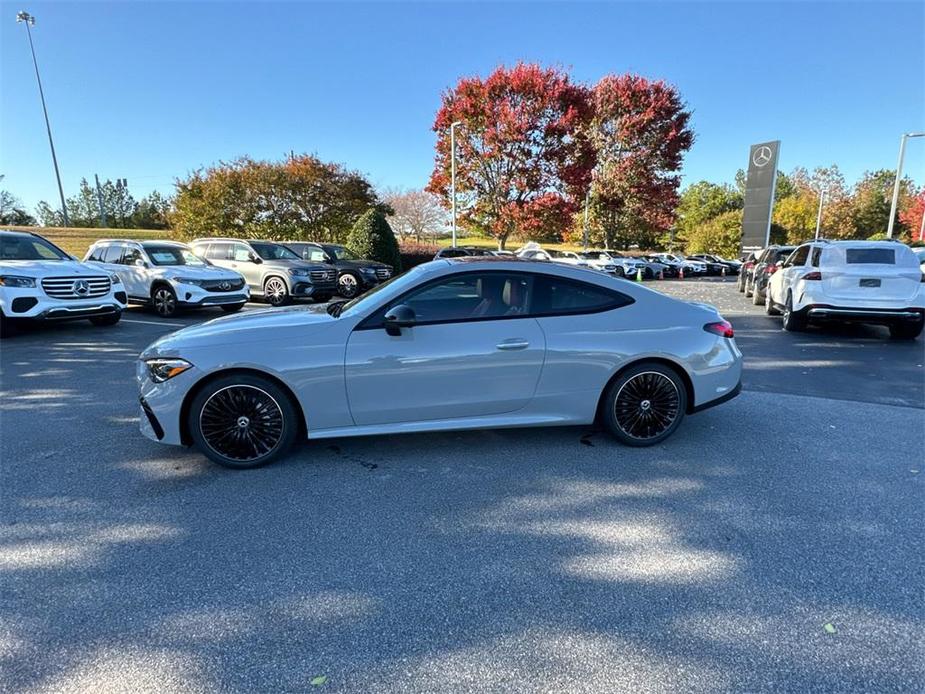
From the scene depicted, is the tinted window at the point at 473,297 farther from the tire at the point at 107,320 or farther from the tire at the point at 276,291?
the tire at the point at 276,291

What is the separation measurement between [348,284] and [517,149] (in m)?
13.9

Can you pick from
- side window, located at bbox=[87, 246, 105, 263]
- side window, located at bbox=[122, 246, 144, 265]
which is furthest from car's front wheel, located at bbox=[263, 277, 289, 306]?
side window, located at bbox=[87, 246, 105, 263]

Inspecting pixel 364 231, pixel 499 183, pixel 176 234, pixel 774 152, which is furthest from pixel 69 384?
pixel 774 152

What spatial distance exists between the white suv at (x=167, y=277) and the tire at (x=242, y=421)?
7.85 m

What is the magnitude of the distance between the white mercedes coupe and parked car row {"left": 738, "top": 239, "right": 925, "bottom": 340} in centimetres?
584

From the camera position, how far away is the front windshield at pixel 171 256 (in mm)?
10875

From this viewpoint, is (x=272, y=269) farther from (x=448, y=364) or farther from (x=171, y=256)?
(x=448, y=364)

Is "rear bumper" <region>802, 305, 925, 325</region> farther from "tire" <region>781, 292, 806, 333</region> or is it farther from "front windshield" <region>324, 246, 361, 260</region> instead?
"front windshield" <region>324, 246, 361, 260</region>

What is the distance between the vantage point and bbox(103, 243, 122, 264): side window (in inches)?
440

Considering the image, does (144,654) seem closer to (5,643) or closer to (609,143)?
(5,643)

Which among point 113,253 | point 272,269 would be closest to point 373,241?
point 272,269

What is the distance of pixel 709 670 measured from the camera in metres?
1.97

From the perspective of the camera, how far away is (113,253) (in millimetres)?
11258

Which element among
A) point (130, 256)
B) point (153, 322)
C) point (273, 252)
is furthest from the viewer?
point (273, 252)
